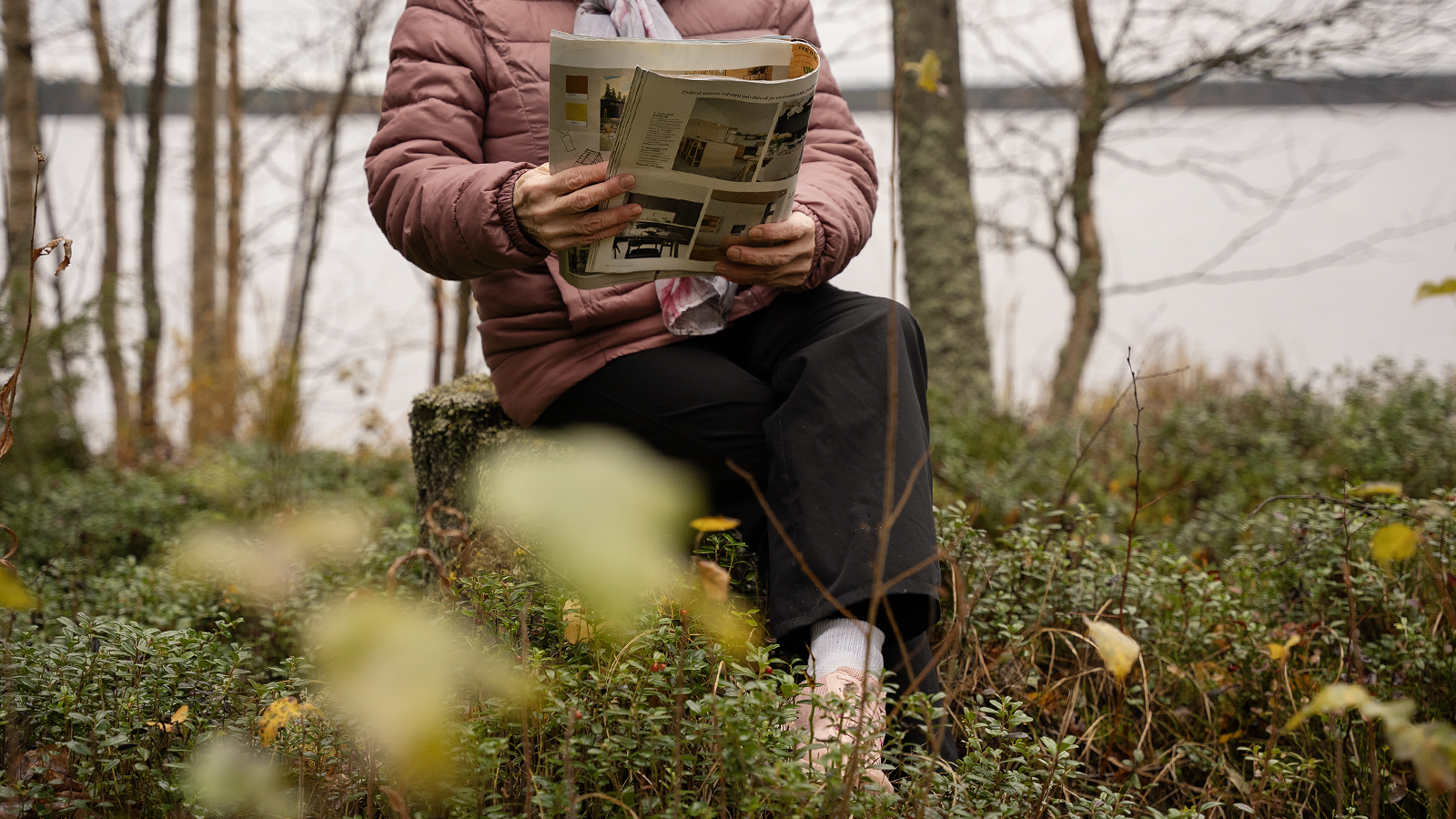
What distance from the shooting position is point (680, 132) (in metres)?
1.26

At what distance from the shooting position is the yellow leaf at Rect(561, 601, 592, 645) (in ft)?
4.25

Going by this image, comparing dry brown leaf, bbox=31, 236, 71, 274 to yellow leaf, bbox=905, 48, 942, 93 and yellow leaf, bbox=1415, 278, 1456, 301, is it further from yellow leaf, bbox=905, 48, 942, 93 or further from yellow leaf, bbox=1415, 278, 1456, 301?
yellow leaf, bbox=905, 48, 942, 93

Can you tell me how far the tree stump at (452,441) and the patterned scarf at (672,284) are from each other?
438mm

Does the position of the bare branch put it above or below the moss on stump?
above

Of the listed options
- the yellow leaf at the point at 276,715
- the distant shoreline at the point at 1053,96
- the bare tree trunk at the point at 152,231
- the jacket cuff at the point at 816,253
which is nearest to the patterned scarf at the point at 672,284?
the jacket cuff at the point at 816,253

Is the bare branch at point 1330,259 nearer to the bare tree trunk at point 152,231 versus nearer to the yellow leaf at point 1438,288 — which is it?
the yellow leaf at point 1438,288

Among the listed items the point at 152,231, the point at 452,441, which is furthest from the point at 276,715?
the point at 152,231

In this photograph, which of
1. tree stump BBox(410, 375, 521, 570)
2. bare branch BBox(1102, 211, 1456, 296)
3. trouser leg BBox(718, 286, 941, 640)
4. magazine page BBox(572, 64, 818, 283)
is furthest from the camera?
bare branch BBox(1102, 211, 1456, 296)

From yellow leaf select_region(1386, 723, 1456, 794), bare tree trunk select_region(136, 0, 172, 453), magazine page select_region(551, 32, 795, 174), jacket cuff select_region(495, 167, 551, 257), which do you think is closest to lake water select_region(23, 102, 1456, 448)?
bare tree trunk select_region(136, 0, 172, 453)

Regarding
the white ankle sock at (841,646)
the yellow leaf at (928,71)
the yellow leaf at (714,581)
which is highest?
the yellow leaf at (928,71)

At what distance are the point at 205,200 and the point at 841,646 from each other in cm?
548

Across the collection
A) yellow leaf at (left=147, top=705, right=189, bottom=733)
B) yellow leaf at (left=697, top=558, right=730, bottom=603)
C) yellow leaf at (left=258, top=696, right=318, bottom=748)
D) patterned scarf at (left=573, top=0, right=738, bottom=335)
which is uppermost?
patterned scarf at (left=573, top=0, right=738, bottom=335)

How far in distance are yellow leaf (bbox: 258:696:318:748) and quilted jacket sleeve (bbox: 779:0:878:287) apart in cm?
109

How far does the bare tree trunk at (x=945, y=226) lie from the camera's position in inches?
166
